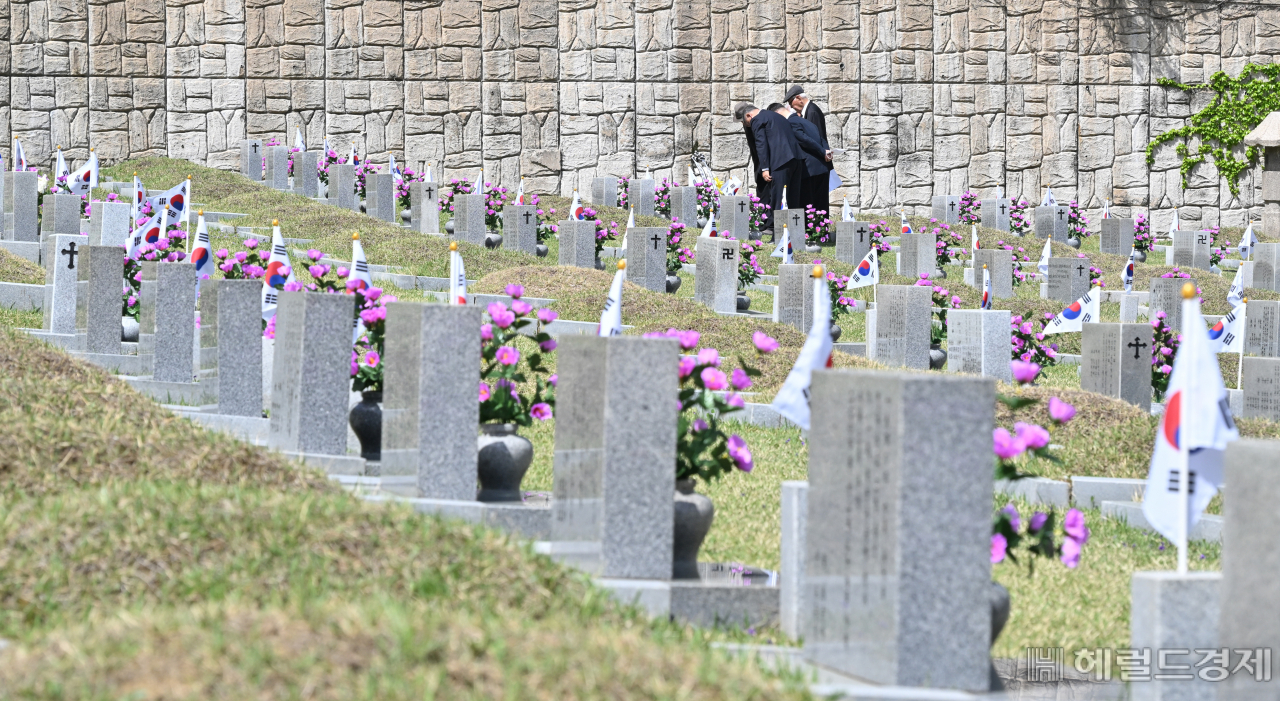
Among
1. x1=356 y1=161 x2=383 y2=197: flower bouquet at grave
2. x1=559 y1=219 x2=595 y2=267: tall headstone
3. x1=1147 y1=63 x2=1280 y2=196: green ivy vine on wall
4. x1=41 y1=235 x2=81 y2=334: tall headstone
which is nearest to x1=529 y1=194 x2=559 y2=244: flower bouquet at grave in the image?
x1=559 y1=219 x2=595 y2=267: tall headstone

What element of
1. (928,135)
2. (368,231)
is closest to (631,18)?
(928,135)

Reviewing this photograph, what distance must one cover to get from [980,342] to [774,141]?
964cm

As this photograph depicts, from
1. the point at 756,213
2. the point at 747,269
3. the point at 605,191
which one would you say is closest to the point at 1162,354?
the point at 747,269

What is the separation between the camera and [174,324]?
29.8ft

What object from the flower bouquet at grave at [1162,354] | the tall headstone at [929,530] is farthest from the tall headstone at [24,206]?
the tall headstone at [929,530]

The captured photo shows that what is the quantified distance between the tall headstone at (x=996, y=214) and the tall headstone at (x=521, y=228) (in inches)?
357

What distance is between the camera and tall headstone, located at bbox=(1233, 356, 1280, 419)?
1014cm

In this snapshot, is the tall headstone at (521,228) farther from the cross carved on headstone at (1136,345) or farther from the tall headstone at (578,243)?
the cross carved on headstone at (1136,345)

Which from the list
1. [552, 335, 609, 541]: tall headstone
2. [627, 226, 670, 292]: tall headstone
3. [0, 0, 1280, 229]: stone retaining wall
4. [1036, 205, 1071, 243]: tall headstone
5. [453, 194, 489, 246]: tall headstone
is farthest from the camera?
[0, 0, 1280, 229]: stone retaining wall

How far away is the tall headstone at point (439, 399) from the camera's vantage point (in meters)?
6.29

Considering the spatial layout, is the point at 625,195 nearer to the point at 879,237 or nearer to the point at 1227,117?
the point at 879,237

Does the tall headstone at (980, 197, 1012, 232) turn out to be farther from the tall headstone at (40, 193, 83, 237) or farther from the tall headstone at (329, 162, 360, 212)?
the tall headstone at (40, 193, 83, 237)

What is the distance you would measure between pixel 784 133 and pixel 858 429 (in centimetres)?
1628

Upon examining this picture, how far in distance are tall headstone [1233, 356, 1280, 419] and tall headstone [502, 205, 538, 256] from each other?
345 inches
